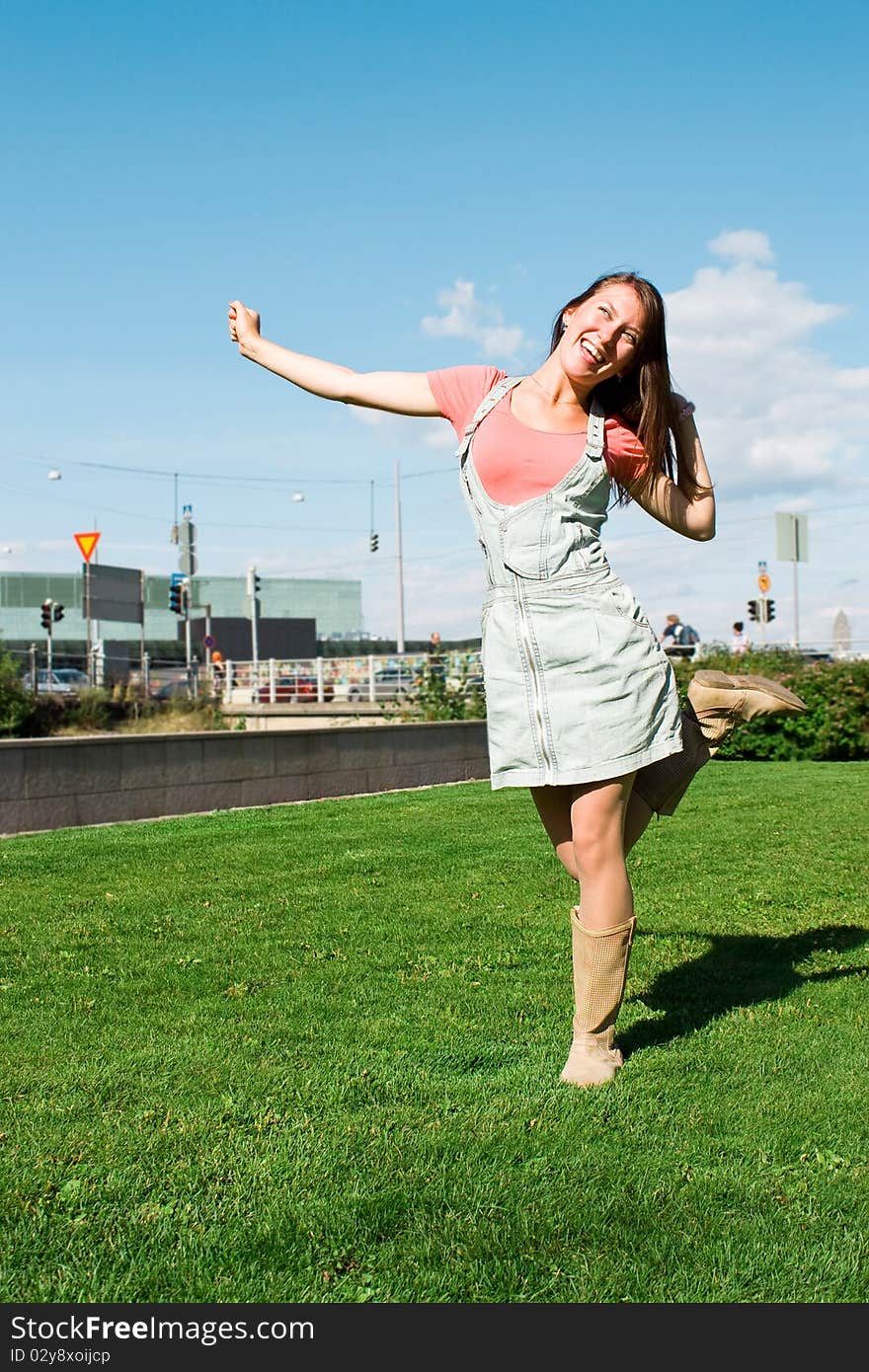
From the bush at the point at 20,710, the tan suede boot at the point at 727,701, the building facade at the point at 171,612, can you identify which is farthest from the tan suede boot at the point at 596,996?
the building facade at the point at 171,612

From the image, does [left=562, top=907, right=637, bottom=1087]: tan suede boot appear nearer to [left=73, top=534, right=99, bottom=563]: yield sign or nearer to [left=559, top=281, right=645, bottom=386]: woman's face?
[left=559, top=281, right=645, bottom=386]: woman's face

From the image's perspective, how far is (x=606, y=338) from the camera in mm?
3396

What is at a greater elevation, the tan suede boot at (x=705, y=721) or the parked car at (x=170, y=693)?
the tan suede boot at (x=705, y=721)

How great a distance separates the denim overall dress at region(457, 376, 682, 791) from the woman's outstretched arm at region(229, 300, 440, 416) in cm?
31

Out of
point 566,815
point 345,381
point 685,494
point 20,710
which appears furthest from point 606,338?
point 20,710

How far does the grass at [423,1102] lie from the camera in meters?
2.43

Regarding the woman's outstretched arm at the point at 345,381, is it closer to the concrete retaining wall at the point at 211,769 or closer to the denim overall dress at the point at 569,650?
the denim overall dress at the point at 569,650

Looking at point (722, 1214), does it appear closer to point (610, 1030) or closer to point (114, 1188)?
point (610, 1030)

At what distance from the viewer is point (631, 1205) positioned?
2662 millimetres

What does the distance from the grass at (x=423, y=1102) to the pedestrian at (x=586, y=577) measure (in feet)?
1.47

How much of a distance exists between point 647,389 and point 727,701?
0.94m

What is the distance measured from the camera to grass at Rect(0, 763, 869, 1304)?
95.5 inches
